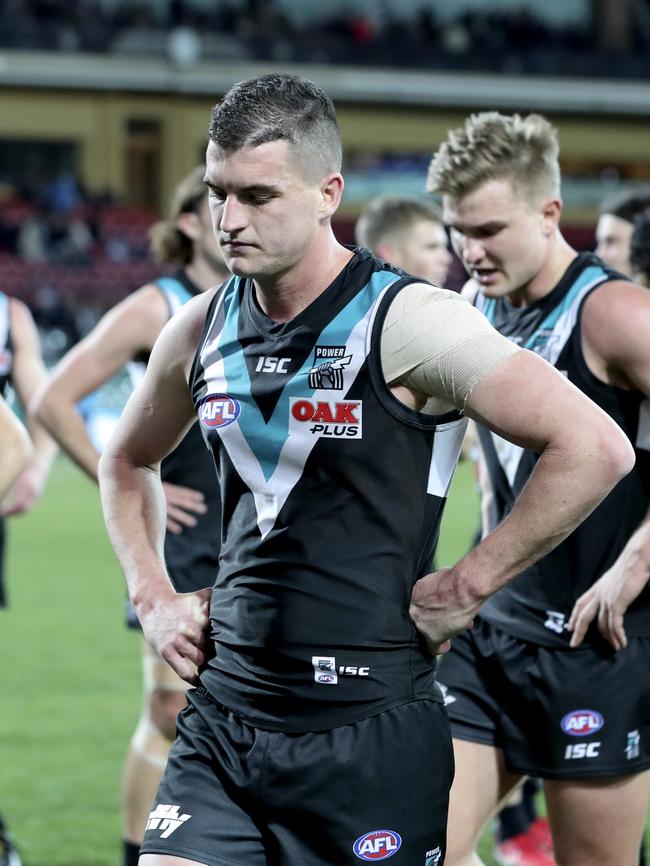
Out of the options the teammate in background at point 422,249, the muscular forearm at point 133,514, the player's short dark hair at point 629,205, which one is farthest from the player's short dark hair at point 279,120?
the player's short dark hair at point 629,205

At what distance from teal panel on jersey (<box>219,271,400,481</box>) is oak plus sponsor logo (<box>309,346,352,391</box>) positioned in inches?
0.5

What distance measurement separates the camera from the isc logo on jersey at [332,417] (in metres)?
2.65

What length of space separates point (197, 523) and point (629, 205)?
7.57 feet

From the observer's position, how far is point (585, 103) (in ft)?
116

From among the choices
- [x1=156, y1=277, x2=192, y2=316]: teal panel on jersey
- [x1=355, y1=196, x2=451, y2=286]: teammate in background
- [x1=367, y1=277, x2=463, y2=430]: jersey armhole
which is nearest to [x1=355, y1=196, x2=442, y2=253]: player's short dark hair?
[x1=355, y1=196, x2=451, y2=286]: teammate in background

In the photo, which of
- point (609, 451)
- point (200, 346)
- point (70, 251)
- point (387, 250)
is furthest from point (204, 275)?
point (70, 251)

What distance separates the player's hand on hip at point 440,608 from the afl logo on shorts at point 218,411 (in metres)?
0.48

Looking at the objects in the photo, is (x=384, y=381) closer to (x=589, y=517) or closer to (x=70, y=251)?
(x=589, y=517)

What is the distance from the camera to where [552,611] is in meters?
3.59

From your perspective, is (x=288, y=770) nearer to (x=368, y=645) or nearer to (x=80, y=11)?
(x=368, y=645)

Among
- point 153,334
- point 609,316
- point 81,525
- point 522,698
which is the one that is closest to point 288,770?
point 522,698

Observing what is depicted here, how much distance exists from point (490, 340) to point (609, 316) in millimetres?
904

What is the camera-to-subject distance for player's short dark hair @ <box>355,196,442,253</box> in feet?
18.0

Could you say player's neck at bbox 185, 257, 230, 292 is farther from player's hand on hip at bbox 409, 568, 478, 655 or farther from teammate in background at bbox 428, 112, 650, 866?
player's hand on hip at bbox 409, 568, 478, 655
